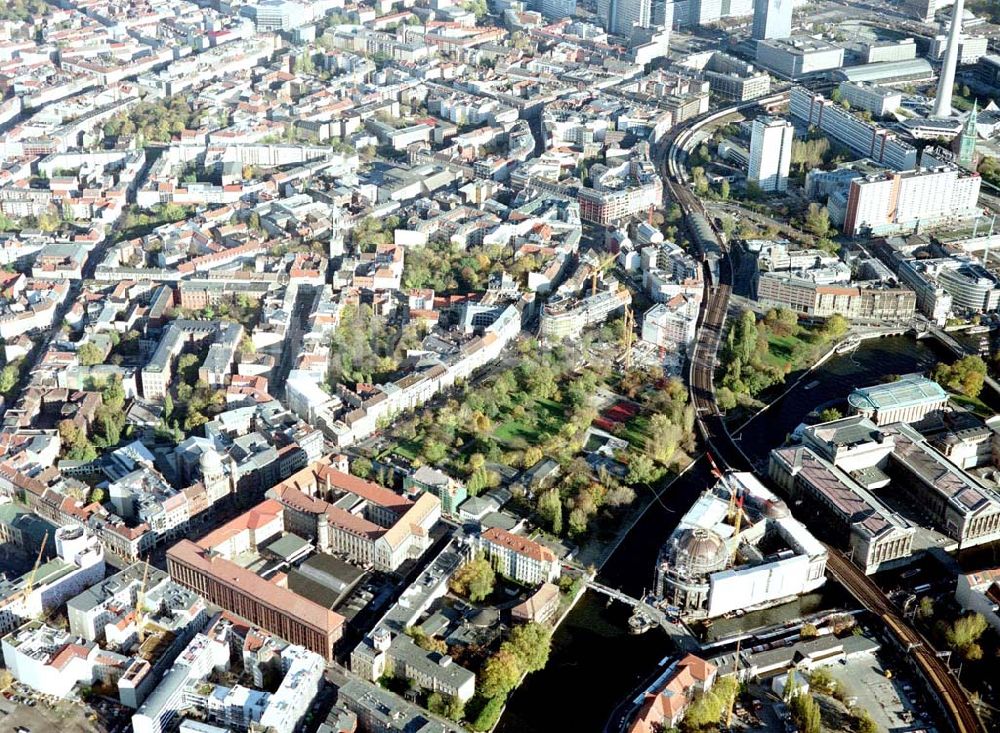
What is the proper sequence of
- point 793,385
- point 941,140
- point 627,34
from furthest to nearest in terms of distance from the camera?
point 627,34 < point 941,140 < point 793,385

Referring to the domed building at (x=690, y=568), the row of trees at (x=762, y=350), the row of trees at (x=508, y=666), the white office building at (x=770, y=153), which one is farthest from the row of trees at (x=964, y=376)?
the row of trees at (x=508, y=666)

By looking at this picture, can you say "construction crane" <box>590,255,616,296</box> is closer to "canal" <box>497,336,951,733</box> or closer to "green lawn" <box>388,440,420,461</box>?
"canal" <box>497,336,951,733</box>

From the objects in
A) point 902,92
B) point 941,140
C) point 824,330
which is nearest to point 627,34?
point 902,92

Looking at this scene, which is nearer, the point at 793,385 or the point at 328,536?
the point at 328,536

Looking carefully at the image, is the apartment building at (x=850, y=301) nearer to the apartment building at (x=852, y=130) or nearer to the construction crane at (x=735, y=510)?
the apartment building at (x=852, y=130)

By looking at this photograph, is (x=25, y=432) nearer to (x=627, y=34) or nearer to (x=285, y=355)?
(x=285, y=355)

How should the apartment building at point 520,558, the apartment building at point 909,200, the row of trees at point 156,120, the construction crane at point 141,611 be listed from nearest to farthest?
the construction crane at point 141,611 → the apartment building at point 520,558 → the apartment building at point 909,200 → the row of trees at point 156,120

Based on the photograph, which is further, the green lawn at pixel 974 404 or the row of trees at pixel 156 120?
the row of trees at pixel 156 120
